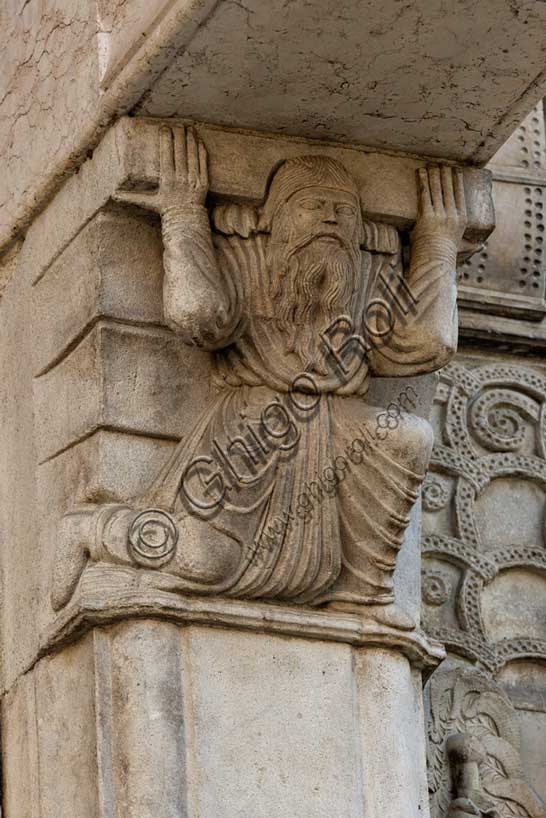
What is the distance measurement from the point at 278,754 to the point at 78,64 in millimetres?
1443

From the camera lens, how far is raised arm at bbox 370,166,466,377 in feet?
17.9

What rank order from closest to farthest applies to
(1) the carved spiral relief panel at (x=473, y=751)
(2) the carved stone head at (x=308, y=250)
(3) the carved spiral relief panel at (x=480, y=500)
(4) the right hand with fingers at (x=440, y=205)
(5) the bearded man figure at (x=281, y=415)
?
1. (5) the bearded man figure at (x=281, y=415)
2. (2) the carved stone head at (x=308, y=250)
3. (4) the right hand with fingers at (x=440, y=205)
4. (1) the carved spiral relief panel at (x=473, y=751)
5. (3) the carved spiral relief panel at (x=480, y=500)

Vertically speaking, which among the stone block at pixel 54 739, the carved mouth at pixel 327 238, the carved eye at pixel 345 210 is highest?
the carved eye at pixel 345 210

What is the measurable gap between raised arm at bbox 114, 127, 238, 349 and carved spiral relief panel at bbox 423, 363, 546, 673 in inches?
41.5

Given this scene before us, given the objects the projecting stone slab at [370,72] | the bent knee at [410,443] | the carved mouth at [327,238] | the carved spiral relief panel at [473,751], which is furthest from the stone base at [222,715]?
the projecting stone slab at [370,72]

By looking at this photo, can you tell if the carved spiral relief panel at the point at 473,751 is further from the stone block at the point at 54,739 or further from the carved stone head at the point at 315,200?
the carved stone head at the point at 315,200

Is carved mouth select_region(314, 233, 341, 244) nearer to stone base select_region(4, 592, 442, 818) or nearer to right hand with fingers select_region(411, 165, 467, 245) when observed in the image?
right hand with fingers select_region(411, 165, 467, 245)

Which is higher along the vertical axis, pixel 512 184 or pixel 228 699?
pixel 512 184

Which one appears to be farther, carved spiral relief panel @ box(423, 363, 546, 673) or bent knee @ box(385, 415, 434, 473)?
carved spiral relief panel @ box(423, 363, 546, 673)

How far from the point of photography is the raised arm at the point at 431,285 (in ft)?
17.9

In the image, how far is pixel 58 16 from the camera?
5703 millimetres

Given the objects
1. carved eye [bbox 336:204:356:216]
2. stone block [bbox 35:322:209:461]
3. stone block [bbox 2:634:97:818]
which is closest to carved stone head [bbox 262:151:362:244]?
carved eye [bbox 336:204:356:216]

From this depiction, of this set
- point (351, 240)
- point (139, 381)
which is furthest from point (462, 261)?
point (139, 381)

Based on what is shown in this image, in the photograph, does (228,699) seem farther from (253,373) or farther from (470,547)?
(470,547)
